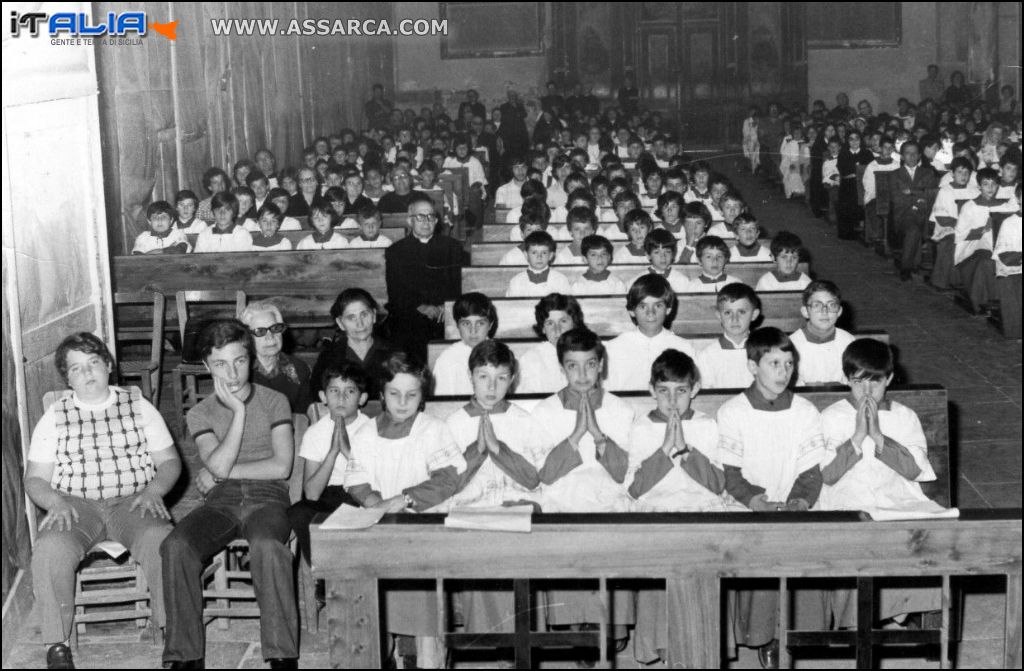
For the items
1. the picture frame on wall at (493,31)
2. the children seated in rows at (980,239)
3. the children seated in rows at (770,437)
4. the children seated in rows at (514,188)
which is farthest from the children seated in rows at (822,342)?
the picture frame on wall at (493,31)

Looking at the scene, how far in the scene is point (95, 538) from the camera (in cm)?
441

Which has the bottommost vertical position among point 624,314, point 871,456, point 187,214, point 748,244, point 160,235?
point 871,456

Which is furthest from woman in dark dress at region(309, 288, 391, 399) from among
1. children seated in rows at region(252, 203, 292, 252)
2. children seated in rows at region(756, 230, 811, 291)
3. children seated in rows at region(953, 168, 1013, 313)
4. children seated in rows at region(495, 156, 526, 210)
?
children seated in rows at region(495, 156, 526, 210)

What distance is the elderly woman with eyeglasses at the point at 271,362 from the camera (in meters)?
5.45

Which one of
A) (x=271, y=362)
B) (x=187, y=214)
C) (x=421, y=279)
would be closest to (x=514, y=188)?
(x=187, y=214)

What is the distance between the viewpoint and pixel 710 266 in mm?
7340

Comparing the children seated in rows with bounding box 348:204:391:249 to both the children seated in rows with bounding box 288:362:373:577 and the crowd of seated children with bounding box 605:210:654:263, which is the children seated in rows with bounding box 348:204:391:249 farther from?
the children seated in rows with bounding box 288:362:373:577

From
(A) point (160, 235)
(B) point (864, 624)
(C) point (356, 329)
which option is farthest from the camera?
(A) point (160, 235)

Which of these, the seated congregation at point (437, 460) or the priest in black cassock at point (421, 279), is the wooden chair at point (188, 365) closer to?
the priest in black cassock at point (421, 279)

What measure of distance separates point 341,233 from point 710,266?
3.00 m

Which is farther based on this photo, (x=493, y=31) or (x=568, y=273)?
(x=493, y=31)

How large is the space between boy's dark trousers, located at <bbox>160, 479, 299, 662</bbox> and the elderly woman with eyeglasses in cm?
112

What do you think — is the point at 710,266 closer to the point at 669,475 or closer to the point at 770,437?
the point at 770,437

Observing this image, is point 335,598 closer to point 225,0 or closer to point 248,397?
point 248,397
